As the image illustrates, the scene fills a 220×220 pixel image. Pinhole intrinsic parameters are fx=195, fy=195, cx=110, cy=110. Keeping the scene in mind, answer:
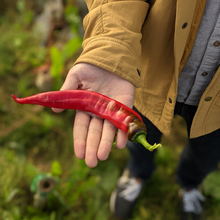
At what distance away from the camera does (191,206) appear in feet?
9.08

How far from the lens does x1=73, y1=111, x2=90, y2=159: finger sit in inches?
54.9

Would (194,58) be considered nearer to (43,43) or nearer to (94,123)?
(94,123)

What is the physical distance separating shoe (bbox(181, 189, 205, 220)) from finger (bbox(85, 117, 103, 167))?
6.67 ft

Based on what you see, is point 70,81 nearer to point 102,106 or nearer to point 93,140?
point 102,106

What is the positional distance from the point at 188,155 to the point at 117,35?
5.42 ft

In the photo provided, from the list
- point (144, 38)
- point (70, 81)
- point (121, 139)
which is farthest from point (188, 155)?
point (70, 81)

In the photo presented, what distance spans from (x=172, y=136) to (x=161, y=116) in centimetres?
195

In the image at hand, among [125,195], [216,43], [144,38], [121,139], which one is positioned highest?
[216,43]

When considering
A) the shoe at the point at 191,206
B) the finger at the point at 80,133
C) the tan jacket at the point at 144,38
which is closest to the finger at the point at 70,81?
the tan jacket at the point at 144,38

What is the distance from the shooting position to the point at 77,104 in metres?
1.66

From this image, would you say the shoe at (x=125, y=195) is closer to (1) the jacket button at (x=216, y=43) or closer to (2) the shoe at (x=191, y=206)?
(2) the shoe at (x=191, y=206)

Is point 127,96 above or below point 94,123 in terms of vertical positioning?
above

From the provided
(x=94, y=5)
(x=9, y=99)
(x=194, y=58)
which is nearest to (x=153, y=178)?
(x=194, y=58)

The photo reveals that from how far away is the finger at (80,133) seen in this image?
4.58ft
